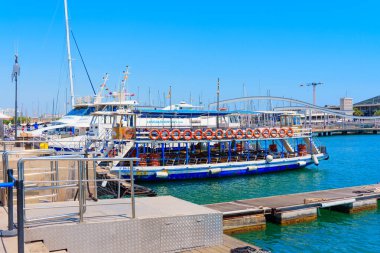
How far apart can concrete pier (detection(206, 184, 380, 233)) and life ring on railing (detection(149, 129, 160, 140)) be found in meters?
13.6

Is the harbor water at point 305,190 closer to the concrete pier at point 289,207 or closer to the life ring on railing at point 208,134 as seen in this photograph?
the concrete pier at point 289,207

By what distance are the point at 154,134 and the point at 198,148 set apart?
27.6ft

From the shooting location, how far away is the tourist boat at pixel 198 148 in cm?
3209

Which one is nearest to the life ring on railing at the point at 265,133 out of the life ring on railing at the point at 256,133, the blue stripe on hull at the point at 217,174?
the life ring on railing at the point at 256,133

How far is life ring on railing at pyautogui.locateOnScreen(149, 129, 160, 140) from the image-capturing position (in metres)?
32.5

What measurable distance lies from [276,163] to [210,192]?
11.1 metres

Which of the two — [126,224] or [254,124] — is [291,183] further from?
[126,224]

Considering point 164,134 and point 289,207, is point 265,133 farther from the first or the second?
point 289,207

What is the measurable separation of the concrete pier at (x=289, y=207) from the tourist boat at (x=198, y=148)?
35.0 feet

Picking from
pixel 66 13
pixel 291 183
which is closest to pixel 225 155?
pixel 291 183

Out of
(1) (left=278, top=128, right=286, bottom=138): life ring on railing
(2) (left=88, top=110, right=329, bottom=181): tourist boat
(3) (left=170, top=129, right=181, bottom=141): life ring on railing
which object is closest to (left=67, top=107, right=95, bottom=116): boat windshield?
(2) (left=88, top=110, right=329, bottom=181): tourist boat

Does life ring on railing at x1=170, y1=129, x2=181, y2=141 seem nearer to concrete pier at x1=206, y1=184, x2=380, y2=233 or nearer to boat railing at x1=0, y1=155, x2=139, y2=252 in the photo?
concrete pier at x1=206, y1=184, x2=380, y2=233

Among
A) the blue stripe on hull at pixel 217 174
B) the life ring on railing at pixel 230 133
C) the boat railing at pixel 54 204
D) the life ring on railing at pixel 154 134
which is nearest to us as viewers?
the boat railing at pixel 54 204

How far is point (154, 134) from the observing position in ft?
107
